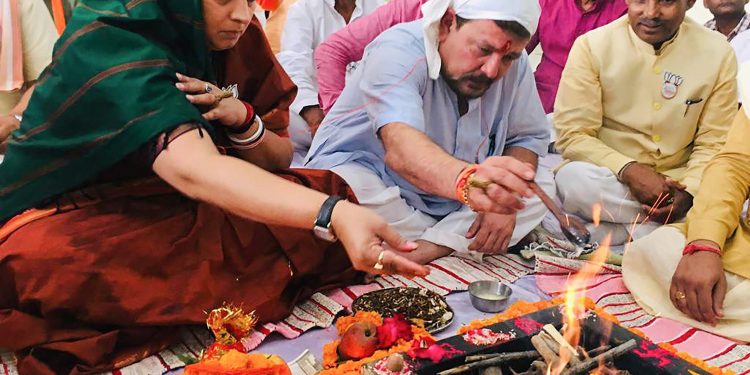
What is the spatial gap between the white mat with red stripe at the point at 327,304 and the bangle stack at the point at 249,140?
2.01 feet

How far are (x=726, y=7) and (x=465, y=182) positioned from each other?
12.2ft

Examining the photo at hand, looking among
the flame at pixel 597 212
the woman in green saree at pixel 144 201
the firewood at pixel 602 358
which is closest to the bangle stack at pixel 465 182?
the woman in green saree at pixel 144 201

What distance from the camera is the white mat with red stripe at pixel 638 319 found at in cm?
213

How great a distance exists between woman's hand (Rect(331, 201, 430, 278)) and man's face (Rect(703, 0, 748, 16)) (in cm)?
412

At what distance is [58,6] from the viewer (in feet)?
10.7

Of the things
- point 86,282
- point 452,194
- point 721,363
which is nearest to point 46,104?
point 86,282

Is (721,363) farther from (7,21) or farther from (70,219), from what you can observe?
(7,21)

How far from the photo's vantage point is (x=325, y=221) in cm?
146

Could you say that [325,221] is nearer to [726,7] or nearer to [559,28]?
[559,28]

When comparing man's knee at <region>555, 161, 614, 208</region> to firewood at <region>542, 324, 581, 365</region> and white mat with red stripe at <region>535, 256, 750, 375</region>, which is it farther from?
firewood at <region>542, 324, 581, 365</region>

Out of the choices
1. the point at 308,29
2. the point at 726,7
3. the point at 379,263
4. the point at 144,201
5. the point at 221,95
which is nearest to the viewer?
the point at 379,263

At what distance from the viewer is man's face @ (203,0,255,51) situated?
1847mm

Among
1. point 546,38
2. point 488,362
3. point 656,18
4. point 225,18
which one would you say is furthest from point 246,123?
point 546,38

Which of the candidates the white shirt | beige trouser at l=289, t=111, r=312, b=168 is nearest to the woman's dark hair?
beige trouser at l=289, t=111, r=312, b=168
